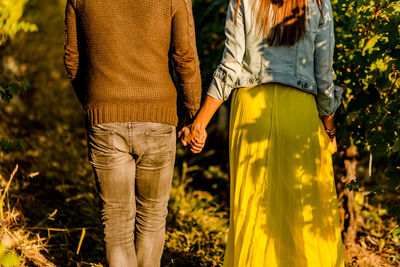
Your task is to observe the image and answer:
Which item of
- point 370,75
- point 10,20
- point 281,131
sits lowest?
point 281,131

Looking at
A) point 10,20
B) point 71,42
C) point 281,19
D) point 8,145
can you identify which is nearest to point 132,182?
point 71,42

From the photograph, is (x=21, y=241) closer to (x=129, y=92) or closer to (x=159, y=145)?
(x=159, y=145)

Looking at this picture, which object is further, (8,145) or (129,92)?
(8,145)

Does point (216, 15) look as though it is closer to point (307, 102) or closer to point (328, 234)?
point (307, 102)

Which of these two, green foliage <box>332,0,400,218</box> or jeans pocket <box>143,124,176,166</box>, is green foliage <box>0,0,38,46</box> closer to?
jeans pocket <box>143,124,176,166</box>

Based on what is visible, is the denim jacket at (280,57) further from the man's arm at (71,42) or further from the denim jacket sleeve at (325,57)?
the man's arm at (71,42)

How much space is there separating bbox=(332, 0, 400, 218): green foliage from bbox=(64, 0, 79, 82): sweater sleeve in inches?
61.3

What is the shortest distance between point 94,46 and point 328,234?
151 cm

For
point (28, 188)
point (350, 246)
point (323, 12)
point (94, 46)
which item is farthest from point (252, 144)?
point (28, 188)

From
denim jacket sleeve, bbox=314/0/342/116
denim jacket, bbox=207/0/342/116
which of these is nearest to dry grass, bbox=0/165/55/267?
denim jacket, bbox=207/0/342/116

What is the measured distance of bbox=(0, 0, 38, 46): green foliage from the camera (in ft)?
11.0

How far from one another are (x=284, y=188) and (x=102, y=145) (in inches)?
37.5

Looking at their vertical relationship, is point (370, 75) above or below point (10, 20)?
below

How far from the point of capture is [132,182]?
2.30 m
